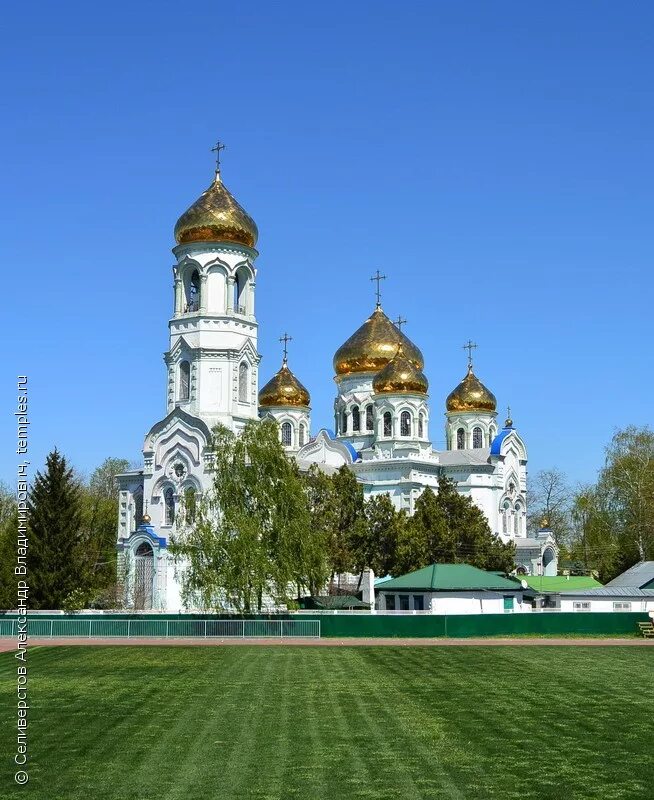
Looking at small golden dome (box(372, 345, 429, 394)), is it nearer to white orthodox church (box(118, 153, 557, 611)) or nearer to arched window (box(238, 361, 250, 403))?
white orthodox church (box(118, 153, 557, 611))

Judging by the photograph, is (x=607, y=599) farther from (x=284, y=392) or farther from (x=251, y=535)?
(x=284, y=392)

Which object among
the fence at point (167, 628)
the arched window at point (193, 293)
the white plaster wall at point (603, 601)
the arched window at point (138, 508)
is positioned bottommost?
the fence at point (167, 628)

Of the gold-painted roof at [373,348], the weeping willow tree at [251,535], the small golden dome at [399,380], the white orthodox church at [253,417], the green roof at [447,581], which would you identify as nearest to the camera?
the weeping willow tree at [251,535]

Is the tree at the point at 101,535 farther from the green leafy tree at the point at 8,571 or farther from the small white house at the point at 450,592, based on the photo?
the small white house at the point at 450,592

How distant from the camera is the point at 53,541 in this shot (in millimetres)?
49438

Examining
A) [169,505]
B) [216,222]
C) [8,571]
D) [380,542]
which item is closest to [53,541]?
[8,571]

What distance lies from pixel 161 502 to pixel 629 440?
110ft

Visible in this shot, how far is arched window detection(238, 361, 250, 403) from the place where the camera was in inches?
2296

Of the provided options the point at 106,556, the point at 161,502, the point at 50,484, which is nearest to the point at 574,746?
the point at 50,484

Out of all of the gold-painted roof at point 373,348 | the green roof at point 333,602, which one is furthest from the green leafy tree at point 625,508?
the green roof at point 333,602

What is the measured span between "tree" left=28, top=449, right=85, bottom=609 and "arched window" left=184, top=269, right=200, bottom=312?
12.1 meters

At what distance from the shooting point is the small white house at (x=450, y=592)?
46.8 m

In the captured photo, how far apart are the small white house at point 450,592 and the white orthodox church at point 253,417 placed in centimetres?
990

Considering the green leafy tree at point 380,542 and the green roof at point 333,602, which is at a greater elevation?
the green leafy tree at point 380,542
